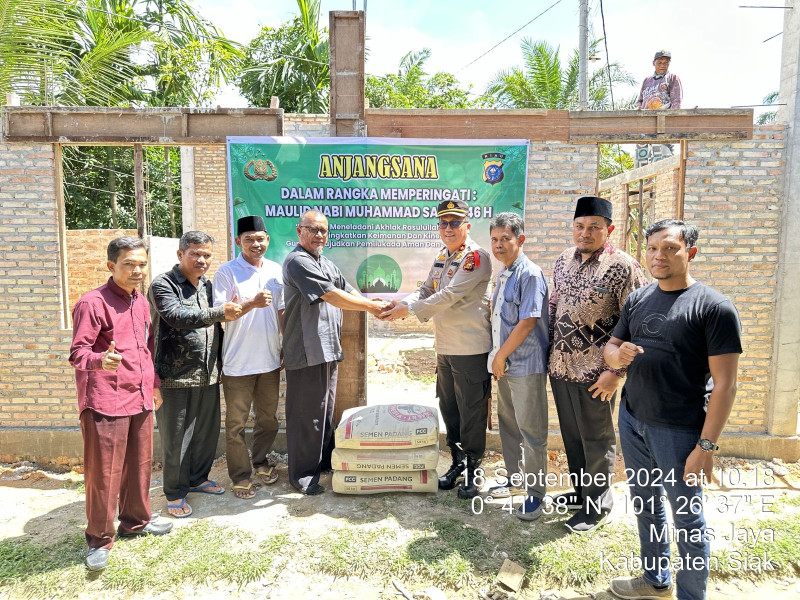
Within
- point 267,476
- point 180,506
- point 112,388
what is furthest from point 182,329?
point 267,476

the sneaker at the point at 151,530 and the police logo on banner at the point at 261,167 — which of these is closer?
the sneaker at the point at 151,530

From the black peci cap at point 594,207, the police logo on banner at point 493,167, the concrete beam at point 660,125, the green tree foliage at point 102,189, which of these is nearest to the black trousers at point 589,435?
the black peci cap at point 594,207

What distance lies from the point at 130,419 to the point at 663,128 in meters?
5.06

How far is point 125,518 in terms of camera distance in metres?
3.53

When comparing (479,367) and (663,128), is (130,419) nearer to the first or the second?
(479,367)

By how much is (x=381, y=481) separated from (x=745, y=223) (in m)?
4.12

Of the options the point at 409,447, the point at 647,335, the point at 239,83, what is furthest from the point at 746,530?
the point at 239,83

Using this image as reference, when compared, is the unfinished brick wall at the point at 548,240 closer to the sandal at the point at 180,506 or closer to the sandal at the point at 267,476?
the sandal at the point at 180,506

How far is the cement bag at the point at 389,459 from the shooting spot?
404 centimetres

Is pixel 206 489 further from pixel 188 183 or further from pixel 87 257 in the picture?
pixel 188 183

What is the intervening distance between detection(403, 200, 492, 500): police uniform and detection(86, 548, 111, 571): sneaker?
2499 mm

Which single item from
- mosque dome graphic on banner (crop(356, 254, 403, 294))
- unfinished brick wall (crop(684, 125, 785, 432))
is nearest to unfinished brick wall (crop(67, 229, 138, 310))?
mosque dome graphic on banner (crop(356, 254, 403, 294))

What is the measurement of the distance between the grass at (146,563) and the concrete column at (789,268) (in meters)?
4.71

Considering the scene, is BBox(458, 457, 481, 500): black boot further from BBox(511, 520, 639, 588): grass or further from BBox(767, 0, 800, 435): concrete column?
BBox(767, 0, 800, 435): concrete column
